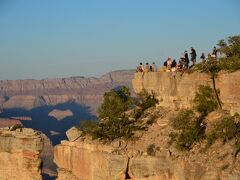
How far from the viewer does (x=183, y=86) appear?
41094 millimetres

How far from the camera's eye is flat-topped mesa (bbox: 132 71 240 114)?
36.7 meters

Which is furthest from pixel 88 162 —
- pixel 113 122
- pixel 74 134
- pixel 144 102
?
pixel 144 102

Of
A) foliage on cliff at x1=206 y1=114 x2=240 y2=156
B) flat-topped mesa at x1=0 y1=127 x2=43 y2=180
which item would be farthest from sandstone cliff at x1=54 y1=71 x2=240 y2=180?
flat-topped mesa at x1=0 y1=127 x2=43 y2=180

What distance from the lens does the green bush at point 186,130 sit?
36344 mm

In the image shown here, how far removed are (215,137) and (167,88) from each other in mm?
8404

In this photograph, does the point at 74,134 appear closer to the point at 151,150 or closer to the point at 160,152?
the point at 151,150

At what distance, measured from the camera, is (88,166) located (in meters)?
41.3

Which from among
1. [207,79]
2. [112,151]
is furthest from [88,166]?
[207,79]

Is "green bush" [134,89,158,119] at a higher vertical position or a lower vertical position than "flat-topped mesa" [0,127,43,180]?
higher

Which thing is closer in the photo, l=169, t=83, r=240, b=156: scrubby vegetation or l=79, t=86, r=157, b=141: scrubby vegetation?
l=169, t=83, r=240, b=156: scrubby vegetation

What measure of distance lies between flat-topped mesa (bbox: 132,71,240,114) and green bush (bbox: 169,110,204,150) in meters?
1.70

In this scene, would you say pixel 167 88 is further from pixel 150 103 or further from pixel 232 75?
pixel 232 75

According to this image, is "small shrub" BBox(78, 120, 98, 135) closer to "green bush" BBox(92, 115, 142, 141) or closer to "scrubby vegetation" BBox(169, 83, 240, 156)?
"green bush" BBox(92, 115, 142, 141)

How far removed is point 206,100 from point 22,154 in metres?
14.9
